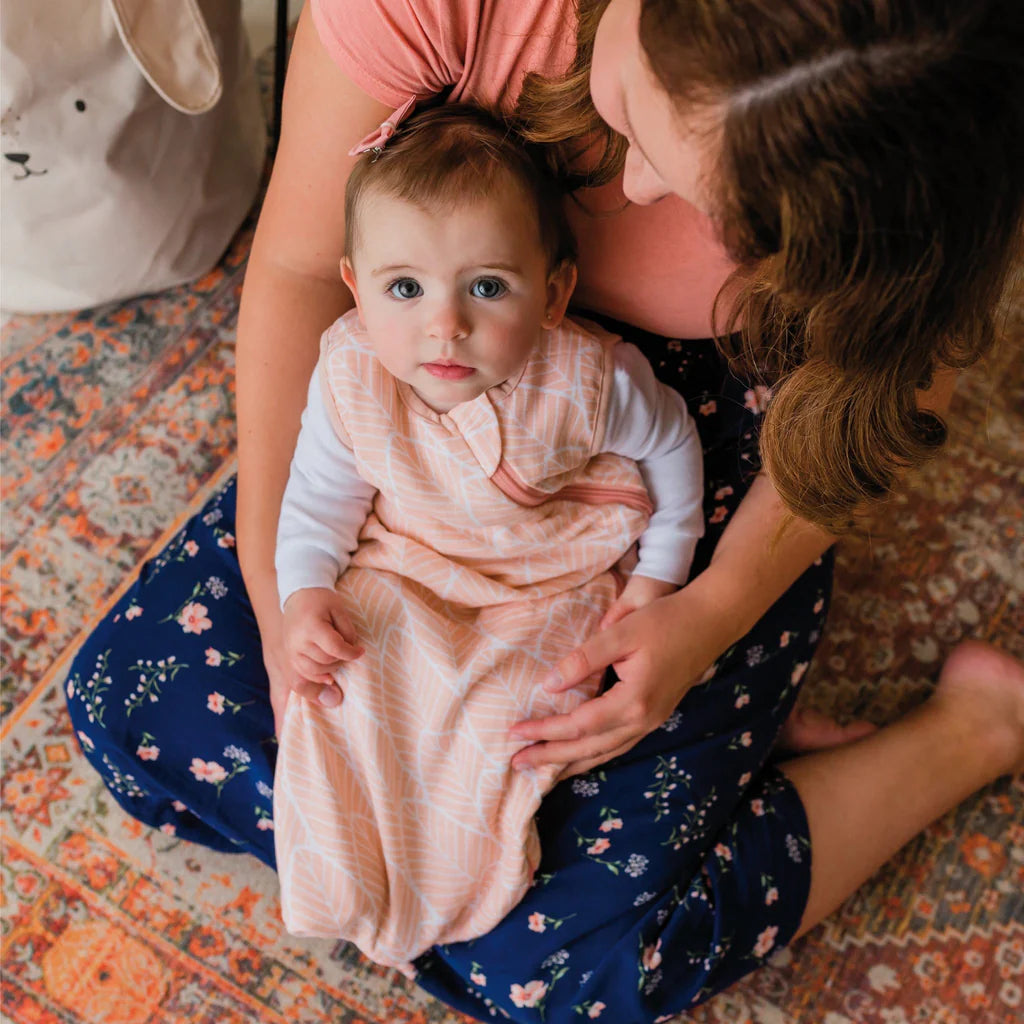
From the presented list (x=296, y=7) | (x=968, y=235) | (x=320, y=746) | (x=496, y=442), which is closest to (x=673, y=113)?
(x=968, y=235)

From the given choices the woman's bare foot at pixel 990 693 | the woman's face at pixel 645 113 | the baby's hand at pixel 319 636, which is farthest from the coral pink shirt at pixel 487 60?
the woman's bare foot at pixel 990 693

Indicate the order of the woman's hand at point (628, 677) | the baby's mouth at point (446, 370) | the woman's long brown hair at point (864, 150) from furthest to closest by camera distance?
the woman's hand at point (628, 677) < the baby's mouth at point (446, 370) < the woman's long brown hair at point (864, 150)

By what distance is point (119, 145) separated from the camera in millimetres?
1307

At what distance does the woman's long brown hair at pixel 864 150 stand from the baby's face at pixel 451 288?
6.2 inches

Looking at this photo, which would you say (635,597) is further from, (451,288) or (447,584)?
(451,288)

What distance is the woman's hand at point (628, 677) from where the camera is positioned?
36.6 inches

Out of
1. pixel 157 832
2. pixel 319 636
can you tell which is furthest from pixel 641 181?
pixel 157 832

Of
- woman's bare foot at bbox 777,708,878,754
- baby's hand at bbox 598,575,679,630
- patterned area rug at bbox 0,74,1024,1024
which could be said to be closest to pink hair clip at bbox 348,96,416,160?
baby's hand at bbox 598,575,679,630

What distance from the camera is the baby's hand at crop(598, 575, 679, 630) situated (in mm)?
983

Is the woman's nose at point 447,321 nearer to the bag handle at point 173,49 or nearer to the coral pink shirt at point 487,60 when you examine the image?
the coral pink shirt at point 487,60

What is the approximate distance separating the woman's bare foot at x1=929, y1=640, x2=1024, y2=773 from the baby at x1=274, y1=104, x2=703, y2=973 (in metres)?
0.50

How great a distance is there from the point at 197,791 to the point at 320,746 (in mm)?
212

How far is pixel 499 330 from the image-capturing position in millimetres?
801

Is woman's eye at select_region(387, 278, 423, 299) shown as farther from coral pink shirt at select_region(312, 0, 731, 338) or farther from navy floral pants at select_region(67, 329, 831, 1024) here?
navy floral pants at select_region(67, 329, 831, 1024)
